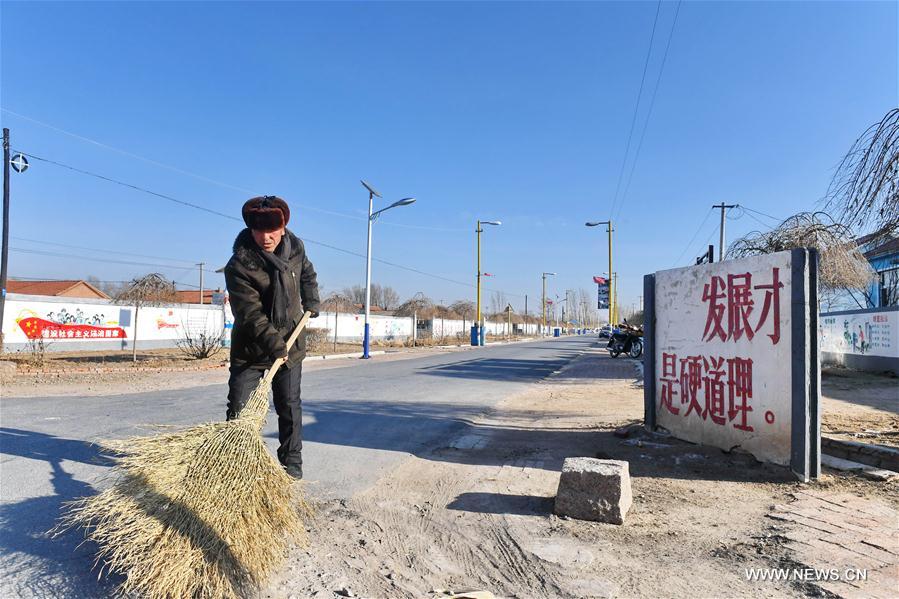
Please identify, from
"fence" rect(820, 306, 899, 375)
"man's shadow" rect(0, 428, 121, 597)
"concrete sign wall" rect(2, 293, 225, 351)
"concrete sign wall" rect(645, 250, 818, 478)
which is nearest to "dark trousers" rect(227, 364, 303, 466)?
"man's shadow" rect(0, 428, 121, 597)

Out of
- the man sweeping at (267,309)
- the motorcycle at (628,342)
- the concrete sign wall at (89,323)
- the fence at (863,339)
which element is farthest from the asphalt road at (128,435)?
the concrete sign wall at (89,323)

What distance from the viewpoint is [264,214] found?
3.26 meters

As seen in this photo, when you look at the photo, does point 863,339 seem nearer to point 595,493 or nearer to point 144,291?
point 595,493

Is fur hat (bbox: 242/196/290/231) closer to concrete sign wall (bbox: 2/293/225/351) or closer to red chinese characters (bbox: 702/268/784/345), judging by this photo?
red chinese characters (bbox: 702/268/784/345)

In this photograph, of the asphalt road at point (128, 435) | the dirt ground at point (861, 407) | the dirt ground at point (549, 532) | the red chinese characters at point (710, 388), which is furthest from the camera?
the dirt ground at point (861, 407)

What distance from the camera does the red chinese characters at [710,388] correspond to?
180 inches

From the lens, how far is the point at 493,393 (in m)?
10.2

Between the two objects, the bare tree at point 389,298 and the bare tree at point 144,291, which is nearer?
the bare tree at point 144,291

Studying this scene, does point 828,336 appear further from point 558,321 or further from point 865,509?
point 558,321

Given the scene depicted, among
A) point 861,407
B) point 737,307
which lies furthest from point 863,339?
point 737,307

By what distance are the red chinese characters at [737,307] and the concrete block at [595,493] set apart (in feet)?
6.85

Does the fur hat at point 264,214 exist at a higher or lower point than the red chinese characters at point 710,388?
higher

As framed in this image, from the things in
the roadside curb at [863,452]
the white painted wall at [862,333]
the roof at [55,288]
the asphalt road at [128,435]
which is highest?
the roof at [55,288]

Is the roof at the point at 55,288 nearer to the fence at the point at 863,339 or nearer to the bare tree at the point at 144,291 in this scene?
the bare tree at the point at 144,291
